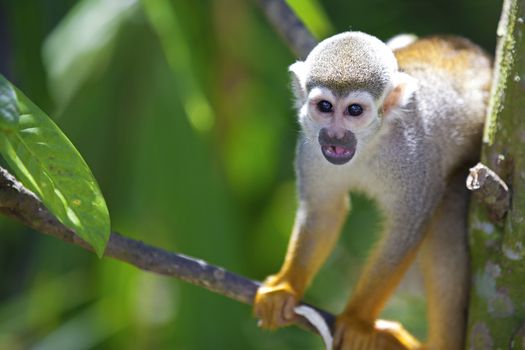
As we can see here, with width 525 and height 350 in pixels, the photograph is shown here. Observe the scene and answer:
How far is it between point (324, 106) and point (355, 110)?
123 mm

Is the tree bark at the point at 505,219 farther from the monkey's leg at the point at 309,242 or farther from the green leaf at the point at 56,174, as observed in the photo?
the green leaf at the point at 56,174

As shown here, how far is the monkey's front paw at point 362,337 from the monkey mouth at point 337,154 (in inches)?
27.5

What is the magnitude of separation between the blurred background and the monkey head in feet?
6.58

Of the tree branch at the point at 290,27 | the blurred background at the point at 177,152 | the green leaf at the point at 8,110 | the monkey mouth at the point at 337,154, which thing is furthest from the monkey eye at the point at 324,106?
the blurred background at the point at 177,152

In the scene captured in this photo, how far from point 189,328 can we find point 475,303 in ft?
9.33

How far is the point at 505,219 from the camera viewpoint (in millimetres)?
3377

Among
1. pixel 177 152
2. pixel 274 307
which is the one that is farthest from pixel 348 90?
pixel 177 152

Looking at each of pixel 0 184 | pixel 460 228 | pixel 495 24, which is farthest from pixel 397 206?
pixel 495 24

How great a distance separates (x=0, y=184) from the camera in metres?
3.16

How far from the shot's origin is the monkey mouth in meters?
3.54

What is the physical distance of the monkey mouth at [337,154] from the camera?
139 inches

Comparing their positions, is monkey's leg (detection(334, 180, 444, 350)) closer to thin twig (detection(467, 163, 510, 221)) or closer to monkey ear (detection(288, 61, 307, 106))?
thin twig (detection(467, 163, 510, 221))

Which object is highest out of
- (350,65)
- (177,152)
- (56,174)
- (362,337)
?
(56,174)

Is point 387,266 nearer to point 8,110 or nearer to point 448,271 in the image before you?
point 448,271
